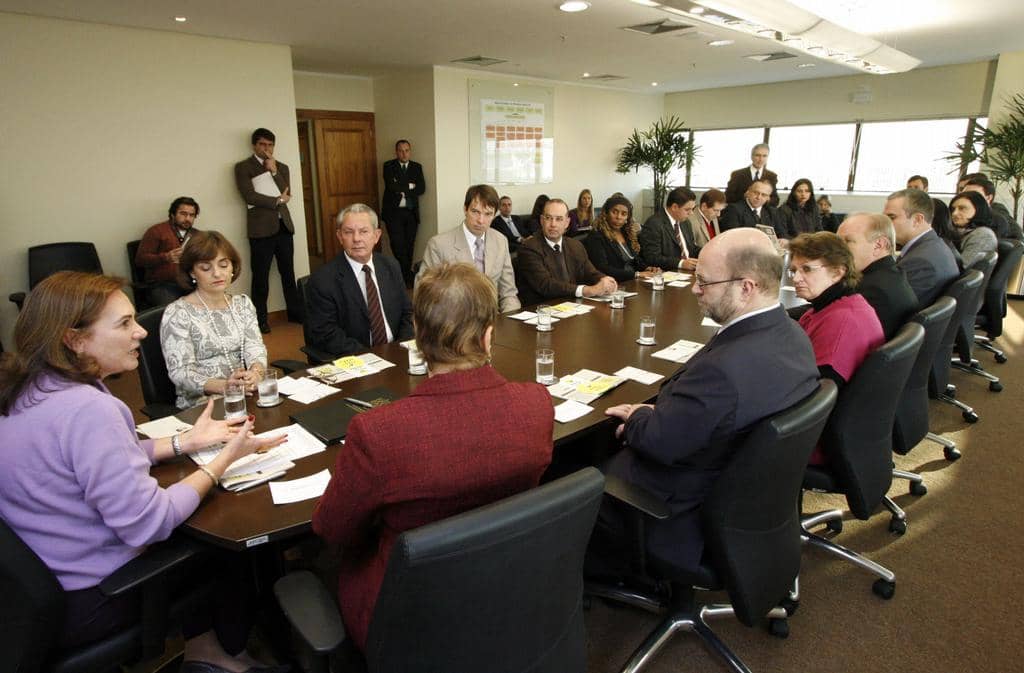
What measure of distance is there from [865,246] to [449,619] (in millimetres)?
2608

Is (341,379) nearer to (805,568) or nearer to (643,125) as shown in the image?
(805,568)

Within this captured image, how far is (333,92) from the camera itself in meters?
7.80

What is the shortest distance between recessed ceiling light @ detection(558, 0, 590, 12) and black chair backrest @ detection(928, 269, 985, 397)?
298cm

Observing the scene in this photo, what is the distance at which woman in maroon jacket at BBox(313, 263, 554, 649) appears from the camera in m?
1.13

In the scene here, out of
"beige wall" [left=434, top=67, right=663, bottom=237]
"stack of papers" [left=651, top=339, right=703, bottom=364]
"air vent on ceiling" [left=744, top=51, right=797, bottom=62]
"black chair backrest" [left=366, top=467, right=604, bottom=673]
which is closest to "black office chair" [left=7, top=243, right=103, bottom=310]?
"beige wall" [left=434, top=67, right=663, bottom=237]

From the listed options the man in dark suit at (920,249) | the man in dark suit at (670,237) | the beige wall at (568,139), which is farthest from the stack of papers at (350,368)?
the beige wall at (568,139)

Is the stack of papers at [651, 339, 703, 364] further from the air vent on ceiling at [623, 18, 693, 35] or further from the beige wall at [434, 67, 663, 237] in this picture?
the beige wall at [434, 67, 663, 237]

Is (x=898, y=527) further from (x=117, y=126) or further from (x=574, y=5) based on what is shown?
(x=117, y=126)

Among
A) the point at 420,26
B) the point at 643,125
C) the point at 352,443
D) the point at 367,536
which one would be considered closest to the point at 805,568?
the point at 367,536

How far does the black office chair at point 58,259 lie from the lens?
15.1 ft

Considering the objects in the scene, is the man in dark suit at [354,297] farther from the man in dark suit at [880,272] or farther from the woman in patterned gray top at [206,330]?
the man in dark suit at [880,272]

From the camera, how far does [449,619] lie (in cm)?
105

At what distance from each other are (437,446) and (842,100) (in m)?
9.53

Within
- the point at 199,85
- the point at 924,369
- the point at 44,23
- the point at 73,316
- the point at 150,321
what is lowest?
the point at 924,369
